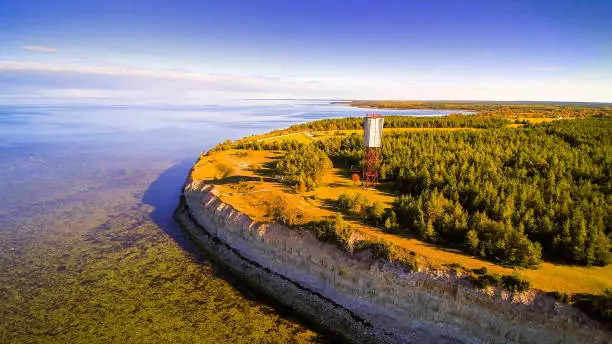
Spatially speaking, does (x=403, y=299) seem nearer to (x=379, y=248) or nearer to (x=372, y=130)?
(x=379, y=248)

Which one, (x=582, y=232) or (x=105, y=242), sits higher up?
(x=582, y=232)

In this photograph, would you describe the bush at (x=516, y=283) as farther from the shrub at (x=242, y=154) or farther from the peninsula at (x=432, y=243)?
the shrub at (x=242, y=154)

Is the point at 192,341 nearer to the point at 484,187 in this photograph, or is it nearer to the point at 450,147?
the point at 484,187

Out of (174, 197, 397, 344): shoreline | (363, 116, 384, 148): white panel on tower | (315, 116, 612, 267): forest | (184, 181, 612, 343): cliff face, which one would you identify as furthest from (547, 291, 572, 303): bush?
(363, 116, 384, 148): white panel on tower

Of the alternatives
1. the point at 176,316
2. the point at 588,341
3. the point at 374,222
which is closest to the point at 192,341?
the point at 176,316

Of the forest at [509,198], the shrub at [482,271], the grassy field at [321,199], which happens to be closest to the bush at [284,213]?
the grassy field at [321,199]

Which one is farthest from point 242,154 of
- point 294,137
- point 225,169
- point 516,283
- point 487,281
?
point 516,283

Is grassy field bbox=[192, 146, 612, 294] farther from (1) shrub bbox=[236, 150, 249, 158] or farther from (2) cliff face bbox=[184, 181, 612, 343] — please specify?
(2) cliff face bbox=[184, 181, 612, 343]
